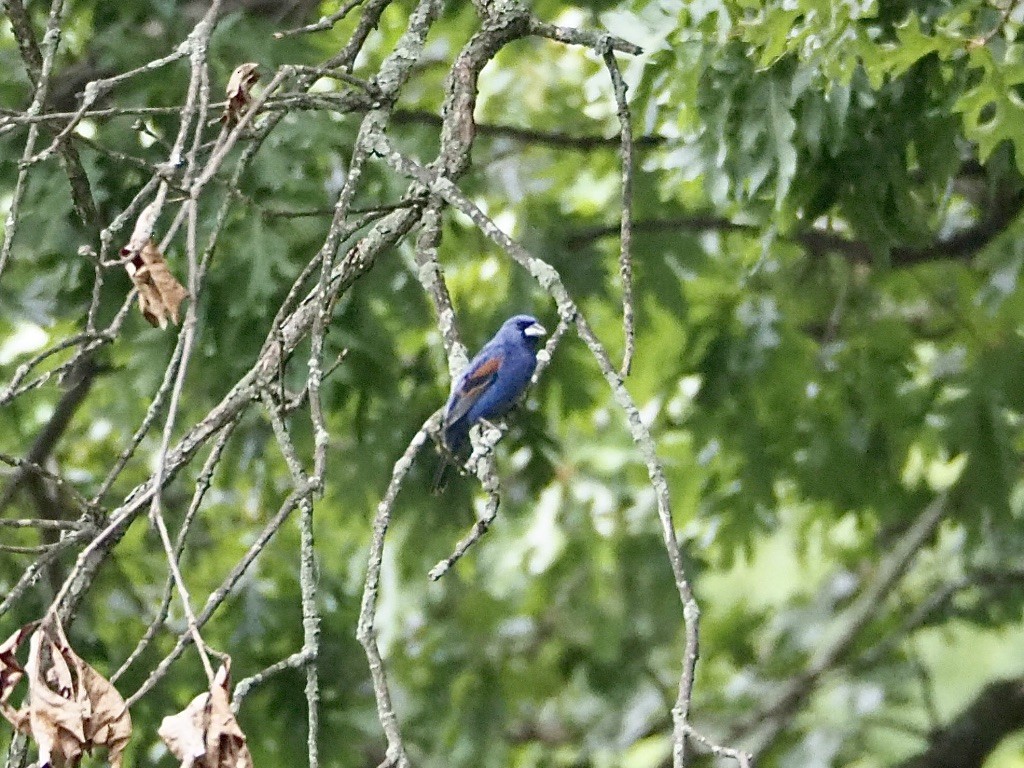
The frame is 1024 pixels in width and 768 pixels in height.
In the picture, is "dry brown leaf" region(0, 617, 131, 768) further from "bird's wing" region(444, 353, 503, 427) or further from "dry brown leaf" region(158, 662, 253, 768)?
"bird's wing" region(444, 353, 503, 427)

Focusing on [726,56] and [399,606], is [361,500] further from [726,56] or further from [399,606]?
[726,56]

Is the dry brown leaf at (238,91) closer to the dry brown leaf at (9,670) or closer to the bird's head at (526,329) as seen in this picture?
the dry brown leaf at (9,670)

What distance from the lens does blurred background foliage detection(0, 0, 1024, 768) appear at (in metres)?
4.09

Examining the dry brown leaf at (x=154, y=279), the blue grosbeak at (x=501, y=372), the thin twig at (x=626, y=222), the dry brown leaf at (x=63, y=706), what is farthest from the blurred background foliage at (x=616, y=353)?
the dry brown leaf at (x=63, y=706)

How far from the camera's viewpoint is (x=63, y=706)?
1875 mm

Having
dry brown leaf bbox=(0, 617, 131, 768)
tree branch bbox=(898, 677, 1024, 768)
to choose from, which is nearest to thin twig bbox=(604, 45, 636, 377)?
dry brown leaf bbox=(0, 617, 131, 768)

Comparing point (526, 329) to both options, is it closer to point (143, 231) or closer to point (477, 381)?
point (477, 381)

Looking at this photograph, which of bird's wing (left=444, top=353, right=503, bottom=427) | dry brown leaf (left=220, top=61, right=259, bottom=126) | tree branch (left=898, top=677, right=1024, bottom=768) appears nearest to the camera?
dry brown leaf (left=220, top=61, right=259, bottom=126)

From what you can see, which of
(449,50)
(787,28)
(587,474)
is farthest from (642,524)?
(787,28)

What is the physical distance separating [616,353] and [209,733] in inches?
193

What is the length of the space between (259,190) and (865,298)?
3.01 metres

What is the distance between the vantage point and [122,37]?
4551mm

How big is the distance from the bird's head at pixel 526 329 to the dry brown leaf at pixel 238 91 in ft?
7.00

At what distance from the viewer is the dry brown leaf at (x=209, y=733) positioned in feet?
5.87
